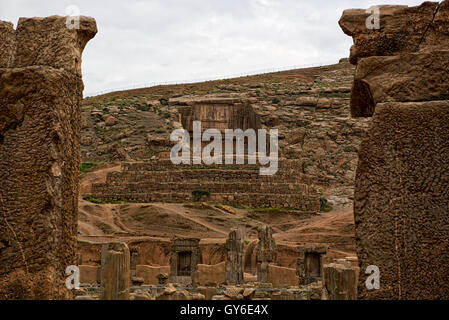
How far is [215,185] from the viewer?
1506 inches

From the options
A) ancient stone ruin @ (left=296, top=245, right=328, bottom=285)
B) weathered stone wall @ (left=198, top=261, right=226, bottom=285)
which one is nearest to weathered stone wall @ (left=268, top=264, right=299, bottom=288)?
ancient stone ruin @ (left=296, top=245, right=328, bottom=285)

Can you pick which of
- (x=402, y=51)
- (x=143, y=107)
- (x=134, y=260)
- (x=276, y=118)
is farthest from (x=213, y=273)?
(x=143, y=107)

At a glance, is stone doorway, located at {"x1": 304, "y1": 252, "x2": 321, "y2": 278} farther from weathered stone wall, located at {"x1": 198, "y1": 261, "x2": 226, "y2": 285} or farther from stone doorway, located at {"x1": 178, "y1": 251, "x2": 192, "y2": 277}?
stone doorway, located at {"x1": 178, "y1": 251, "x2": 192, "y2": 277}

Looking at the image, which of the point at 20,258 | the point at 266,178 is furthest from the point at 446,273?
the point at 266,178

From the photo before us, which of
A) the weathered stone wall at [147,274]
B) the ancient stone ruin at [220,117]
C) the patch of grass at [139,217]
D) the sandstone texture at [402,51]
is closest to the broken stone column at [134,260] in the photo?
the weathered stone wall at [147,274]

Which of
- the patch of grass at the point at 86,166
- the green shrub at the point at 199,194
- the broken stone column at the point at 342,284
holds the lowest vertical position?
the green shrub at the point at 199,194

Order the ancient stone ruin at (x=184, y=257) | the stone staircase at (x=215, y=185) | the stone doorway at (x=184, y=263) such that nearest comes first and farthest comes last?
the ancient stone ruin at (x=184, y=257), the stone doorway at (x=184, y=263), the stone staircase at (x=215, y=185)

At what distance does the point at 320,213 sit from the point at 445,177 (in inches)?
1336

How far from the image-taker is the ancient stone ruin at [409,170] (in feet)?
11.6

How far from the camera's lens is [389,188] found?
3627 millimetres

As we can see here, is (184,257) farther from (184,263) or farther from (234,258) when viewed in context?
(234,258)

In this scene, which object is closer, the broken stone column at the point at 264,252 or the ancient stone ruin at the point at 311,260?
the broken stone column at the point at 264,252

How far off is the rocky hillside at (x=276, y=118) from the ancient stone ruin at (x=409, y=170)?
4006 cm

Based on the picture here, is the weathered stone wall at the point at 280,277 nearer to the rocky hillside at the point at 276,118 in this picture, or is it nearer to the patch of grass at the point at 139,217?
the patch of grass at the point at 139,217
